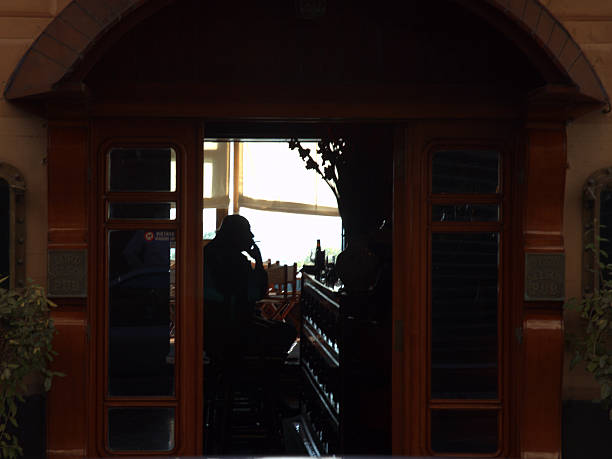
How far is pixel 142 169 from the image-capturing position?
3775 millimetres

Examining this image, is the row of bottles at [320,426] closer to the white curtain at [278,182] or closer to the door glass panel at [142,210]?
the door glass panel at [142,210]

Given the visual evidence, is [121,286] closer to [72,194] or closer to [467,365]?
[72,194]

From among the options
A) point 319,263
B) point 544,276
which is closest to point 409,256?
point 544,276

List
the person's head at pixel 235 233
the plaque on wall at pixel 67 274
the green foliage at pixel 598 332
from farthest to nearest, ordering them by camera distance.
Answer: the person's head at pixel 235 233 < the plaque on wall at pixel 67 274 < the green foliage at pixel 598 332

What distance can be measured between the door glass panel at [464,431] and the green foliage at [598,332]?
0.61 meters

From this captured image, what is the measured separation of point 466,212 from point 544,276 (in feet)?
1.78

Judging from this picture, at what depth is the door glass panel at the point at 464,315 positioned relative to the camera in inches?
150

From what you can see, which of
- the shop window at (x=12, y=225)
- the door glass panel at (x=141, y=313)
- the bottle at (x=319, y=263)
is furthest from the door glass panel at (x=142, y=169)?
the bottle at (x=319, y=263)

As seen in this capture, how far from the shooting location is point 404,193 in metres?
3.85

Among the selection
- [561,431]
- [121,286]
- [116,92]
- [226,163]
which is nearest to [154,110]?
[116,92]

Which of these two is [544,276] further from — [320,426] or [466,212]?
[320,426]

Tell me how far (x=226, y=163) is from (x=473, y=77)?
7.55 m

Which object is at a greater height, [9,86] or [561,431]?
[9,86]

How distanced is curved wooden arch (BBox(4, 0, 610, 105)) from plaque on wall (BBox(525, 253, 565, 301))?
0.84 m
